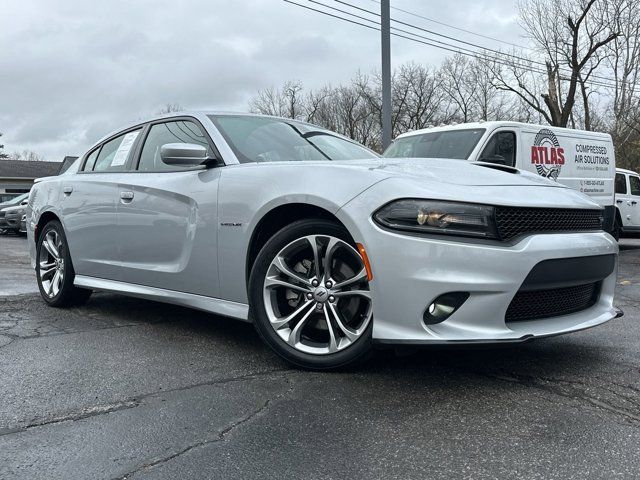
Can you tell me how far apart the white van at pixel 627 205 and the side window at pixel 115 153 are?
1112 cm

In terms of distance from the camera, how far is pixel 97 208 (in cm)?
469

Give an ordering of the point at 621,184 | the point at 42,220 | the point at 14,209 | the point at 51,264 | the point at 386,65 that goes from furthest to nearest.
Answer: the point at 14,209 → the point at 621,184 → the point at 386,65 → the point at 42,220 → the point at 51,264

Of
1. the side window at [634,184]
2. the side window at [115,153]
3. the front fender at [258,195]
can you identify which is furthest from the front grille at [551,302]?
the side window at [634,184]

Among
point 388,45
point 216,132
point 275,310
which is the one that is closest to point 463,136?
point 388,45

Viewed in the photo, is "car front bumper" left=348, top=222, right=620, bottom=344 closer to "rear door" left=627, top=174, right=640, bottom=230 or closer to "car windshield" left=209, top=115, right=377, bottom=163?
"car windshield" left=209, top=115, right=377, bottom=163

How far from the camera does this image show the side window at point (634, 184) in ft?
43.9

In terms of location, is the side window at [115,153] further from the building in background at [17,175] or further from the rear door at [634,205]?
the building in background at [17,175]

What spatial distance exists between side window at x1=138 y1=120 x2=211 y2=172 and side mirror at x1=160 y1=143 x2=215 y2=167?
34 centimetres

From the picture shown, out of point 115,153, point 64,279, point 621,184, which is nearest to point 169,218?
point 115,153

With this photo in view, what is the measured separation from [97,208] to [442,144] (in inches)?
215

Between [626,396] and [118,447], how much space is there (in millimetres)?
2276

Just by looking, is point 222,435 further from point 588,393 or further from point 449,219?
point 588,393

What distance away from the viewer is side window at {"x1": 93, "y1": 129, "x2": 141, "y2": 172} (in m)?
4.77

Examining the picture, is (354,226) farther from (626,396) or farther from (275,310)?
(626,396)
